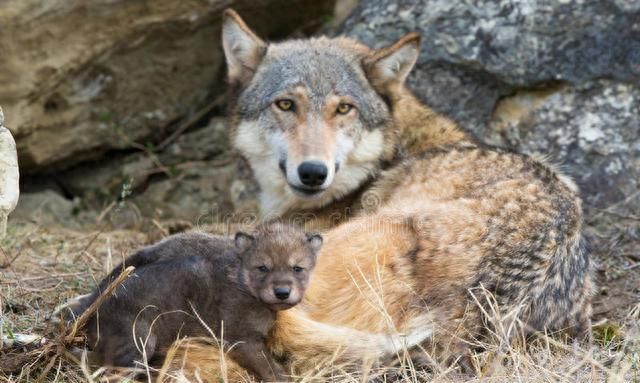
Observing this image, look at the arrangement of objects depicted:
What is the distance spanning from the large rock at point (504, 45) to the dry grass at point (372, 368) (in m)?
1.85

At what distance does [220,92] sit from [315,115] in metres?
3.70

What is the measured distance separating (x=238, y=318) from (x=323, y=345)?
17.5 inches

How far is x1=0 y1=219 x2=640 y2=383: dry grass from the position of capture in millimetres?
4309

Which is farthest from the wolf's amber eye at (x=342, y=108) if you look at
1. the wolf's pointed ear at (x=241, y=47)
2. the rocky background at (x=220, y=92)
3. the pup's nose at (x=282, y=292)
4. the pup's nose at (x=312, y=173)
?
the pup's nose at (x=282, y=292)

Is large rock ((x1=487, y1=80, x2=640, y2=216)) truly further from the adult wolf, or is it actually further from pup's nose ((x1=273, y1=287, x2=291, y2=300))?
pup's nose ((x1=273, y1=287, x2=291, y2=300))

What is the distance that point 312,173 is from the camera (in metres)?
5.91

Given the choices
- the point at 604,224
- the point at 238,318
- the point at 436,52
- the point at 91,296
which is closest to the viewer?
the point at 238,318

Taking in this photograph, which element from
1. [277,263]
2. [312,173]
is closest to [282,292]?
[277,263]

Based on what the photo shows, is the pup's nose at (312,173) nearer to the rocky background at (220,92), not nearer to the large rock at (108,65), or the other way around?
the rocky background at (220,92)

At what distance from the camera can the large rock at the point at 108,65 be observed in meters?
7.94

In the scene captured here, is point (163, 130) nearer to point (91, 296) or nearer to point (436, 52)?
point (436, 52)

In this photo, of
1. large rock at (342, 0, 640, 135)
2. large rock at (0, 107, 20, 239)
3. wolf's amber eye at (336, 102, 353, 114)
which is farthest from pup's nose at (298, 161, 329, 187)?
large rock at (0, 107, 20, 239)

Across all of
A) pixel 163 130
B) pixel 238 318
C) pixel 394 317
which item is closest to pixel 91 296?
pixel 238 318

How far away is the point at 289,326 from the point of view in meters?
4.51
